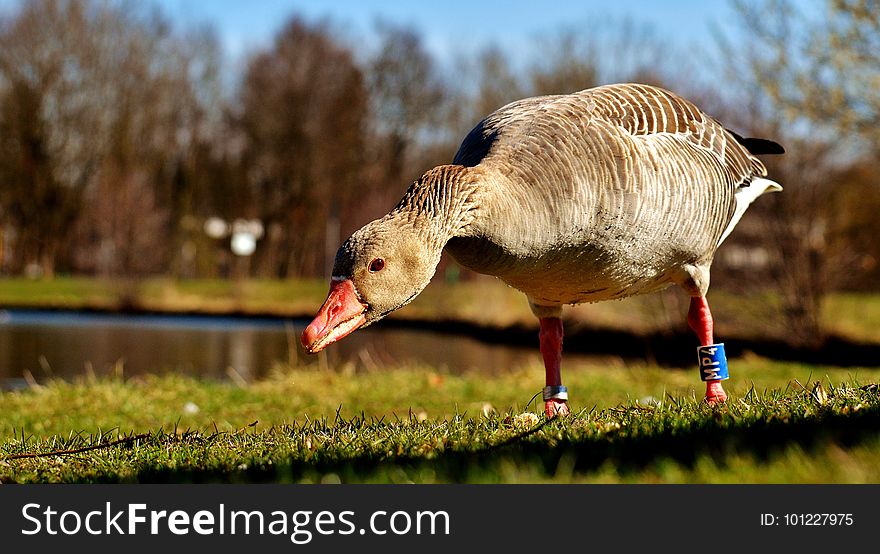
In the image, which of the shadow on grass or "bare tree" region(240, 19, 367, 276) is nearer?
the shadow on grass

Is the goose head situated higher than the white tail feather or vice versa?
the white tail feather

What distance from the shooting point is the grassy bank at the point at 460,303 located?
18.7 m

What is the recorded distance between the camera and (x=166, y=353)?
67.4ft

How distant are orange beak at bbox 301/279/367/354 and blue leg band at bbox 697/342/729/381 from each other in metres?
2.74

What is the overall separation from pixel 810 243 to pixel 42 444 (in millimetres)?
15982

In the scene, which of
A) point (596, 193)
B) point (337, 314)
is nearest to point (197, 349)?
point (596, 193)

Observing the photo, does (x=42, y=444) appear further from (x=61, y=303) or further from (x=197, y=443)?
(x=61, y=303)

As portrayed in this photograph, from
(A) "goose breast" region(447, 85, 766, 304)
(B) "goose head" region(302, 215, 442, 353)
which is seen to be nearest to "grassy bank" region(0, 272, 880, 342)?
(A) "goose breast" region(447, 85, 766, 304)

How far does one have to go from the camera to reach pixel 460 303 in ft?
101

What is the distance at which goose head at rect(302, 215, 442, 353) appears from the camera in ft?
13.6

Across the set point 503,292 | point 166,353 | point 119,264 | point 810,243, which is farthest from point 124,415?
point 119,264

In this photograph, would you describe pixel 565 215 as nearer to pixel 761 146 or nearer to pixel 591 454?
pixel 591 454

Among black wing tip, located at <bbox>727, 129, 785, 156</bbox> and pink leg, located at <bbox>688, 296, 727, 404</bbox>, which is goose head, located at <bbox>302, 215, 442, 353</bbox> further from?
black wing tip, located at <bbox>727, 129, 785, 156</bbox>

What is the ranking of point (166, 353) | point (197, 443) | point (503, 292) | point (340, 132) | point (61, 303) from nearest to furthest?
1. point (197, 443)
2. point (166, 353)
3. point (503, 292)
4. point (61, 303)
5. point (340, 132)
